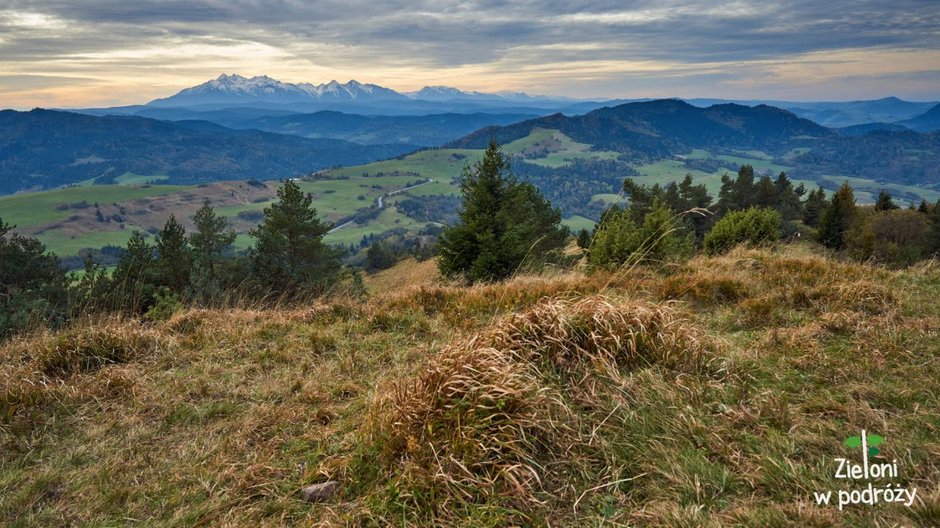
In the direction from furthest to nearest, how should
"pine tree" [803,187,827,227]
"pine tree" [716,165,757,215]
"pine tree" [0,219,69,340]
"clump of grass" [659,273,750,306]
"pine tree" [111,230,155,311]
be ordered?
"pine tree" [716,165,757,215], "pine tree" [803,187,827,227], "pine tree" [0,219,69,340], "pine tree" [111,230,155,311], "clump of grass" [659,273,750,306]

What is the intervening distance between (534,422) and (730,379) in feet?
7.22

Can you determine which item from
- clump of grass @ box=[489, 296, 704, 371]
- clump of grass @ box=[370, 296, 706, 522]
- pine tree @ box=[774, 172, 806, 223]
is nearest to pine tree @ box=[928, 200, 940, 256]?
pine tree @ box=[774, 172, 806, 223]

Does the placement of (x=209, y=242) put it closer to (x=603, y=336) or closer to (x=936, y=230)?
(x=603, y=336)

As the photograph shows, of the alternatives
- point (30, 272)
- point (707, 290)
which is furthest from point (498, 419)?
point (30, 272)

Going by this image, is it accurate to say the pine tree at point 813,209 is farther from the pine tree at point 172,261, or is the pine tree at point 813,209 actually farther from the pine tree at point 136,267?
the pine tree at point 136,267

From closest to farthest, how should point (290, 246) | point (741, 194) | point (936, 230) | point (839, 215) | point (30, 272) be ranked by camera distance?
point (30, 272) → point (290, 246) → point (839, 215) → point (936, 230) → point (741, 194)

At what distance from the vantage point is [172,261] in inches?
1449

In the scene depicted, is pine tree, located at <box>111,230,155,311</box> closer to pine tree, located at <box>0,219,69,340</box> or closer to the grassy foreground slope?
pine tree, located at <box>0,219,69,340</box>

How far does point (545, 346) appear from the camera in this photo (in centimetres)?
501

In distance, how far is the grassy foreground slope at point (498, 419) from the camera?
3344 millimetres
